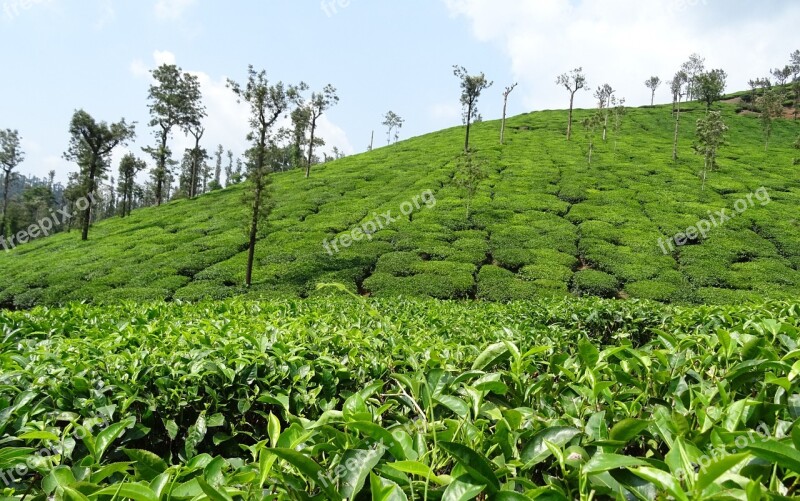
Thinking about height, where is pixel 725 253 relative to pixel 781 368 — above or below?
above

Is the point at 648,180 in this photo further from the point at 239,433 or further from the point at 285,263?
the point at 239,433

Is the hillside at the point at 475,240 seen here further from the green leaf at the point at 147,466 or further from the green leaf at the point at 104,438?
the green leaf at the point at 147,466

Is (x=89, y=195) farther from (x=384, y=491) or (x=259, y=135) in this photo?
(x=384, y=491)

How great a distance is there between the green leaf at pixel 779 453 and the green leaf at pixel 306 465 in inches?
32.5

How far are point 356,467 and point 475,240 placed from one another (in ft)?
76.2

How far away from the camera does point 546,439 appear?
114 cm

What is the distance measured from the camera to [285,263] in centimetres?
2197

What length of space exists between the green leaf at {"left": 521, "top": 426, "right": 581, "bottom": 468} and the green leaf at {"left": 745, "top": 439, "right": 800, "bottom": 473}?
400 millimetres

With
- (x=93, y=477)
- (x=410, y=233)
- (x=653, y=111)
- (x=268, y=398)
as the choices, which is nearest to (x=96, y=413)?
(x=268, y=398)

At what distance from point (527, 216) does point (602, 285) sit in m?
8.92

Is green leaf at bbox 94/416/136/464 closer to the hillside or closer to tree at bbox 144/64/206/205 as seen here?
the hillside

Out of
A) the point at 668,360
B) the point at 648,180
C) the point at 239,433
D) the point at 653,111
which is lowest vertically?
the point at 239,433

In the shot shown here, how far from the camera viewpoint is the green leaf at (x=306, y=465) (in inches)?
37.5

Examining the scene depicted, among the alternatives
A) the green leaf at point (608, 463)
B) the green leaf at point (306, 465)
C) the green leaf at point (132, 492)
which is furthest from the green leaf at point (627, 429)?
the green leaf at point (132, 492)
